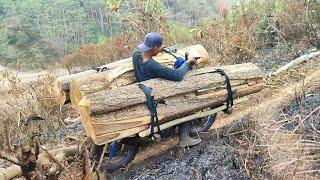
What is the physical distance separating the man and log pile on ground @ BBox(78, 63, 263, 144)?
4.3 inches

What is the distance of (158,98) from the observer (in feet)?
16.9

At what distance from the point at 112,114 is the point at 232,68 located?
2120mm

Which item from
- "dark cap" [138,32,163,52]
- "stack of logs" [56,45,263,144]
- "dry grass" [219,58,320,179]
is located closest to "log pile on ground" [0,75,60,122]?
"stack of logs" [56,45,263,144]

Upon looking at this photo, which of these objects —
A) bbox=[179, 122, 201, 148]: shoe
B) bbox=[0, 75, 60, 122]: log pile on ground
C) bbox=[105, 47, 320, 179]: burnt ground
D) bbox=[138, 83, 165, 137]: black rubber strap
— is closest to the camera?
bbox=[105, 47, 320, 179]: burnt ground

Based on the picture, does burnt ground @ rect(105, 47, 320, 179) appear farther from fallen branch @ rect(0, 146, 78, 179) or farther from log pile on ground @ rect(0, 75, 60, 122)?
log pile on ground @ rect(0, 75, 60, 122)

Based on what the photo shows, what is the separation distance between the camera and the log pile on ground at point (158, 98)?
478 centimetres

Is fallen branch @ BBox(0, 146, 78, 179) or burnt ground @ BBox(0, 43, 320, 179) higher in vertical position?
fallen branch @ BBox(0, 146, 78, 179)

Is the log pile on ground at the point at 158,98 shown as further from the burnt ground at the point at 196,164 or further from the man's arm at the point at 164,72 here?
the burnt ground at the point at 196,164

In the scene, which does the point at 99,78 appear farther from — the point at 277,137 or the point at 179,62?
the point at 277,137

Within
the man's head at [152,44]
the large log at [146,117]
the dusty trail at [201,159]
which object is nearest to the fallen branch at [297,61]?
the dusty trail at [201,159]

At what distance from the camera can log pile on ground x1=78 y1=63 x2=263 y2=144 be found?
4.78 m

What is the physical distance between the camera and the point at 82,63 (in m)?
13.2

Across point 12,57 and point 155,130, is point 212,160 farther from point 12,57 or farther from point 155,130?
point 12,57

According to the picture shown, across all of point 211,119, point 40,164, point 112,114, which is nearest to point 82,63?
point 211,119
